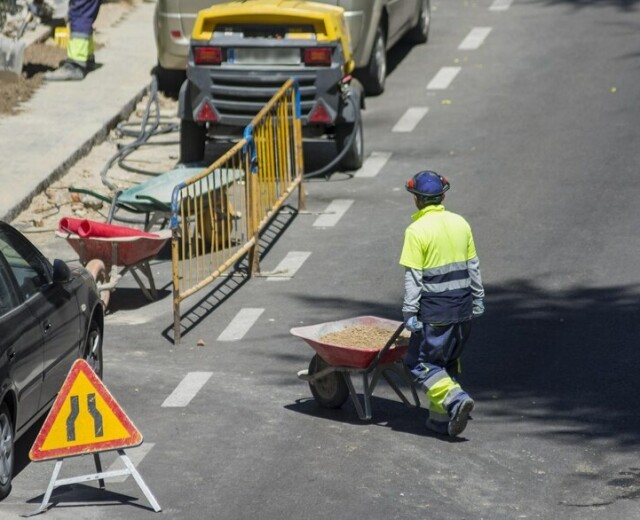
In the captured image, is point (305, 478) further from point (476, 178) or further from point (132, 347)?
point (476, 178)

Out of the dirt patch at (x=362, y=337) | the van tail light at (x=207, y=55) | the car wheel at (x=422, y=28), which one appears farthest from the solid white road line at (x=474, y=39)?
the dirt patch at (x=362, y=337)

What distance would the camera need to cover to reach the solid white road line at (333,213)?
1582 cm

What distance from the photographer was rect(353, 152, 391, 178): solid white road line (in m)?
17.5

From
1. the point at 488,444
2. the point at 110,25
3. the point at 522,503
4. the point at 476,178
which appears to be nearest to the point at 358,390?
the point at 488,444

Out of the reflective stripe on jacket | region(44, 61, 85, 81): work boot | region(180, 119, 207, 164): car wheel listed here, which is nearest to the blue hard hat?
the reflective stripe on jacket

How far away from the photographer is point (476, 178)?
55.9 feet

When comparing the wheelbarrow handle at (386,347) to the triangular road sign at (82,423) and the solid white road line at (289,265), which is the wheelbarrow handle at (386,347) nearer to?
the triangular road sign at (82,423)

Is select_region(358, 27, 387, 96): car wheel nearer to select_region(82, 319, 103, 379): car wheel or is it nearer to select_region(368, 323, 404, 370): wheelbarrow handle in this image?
select_region(82, 319, 103, 379): car wheel

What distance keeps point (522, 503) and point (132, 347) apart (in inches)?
169

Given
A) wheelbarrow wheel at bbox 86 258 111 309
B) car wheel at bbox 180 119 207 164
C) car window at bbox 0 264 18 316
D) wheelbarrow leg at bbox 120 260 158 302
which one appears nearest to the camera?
car window at bbox 0 264 18 316

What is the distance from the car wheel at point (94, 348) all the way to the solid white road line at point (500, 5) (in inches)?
590

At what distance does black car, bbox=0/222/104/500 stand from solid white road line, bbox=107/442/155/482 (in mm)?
A: 604

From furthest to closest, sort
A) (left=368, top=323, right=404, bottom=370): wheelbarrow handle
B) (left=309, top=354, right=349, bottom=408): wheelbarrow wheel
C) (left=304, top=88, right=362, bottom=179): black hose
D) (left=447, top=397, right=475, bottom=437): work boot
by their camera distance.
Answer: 1. (left=304, top=88, right=362, bottom=179): black hose
2. (left=309, top=354, right=349, bottom=408): wheelbarrow wheel
3. (left=368, top=323, right=404, bottom=370): wheelbarrow handle
4. (left=447, top=397, right=475, bottom=437): work boot

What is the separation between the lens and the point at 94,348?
450 inches
